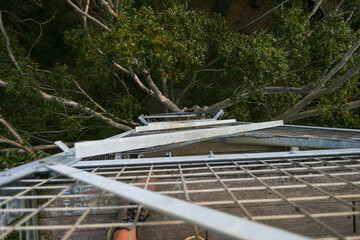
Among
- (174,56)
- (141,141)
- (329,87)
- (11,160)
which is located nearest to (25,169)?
Result: (141,141)

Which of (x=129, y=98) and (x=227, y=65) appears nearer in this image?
(x=227, y=65)

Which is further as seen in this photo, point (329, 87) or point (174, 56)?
point (329, 87)

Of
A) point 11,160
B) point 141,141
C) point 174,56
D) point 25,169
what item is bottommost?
point 11,160

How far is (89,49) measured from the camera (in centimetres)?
575

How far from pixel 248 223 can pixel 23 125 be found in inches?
317

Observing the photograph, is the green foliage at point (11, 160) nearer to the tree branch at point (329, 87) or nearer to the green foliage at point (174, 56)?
the green foliage at point (174, 56)

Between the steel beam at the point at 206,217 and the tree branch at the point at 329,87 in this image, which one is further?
the tree branch at the point at 329,87

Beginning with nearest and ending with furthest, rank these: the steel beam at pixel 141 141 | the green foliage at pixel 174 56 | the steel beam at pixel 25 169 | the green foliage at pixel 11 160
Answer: the steel beam at pixel 25 169 < the steel beam at pixel 141 141 < the green foliage at pixel 11 160 < the green foliage at pixel 174 56

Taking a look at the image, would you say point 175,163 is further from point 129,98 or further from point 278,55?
point 129,98

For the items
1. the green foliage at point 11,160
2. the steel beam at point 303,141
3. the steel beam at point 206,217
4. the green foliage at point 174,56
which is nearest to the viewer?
the steel beam at point 206,217

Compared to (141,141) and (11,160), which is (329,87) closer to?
(141,141)

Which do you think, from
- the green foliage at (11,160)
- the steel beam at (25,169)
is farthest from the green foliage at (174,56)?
the steel beam at (25,169)

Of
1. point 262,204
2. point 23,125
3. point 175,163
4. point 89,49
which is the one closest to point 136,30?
point 89,49

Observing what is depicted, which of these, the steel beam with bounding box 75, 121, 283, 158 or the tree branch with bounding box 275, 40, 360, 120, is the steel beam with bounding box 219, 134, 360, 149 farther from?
the tree branch with bounding box 275, 40, 360, 120
